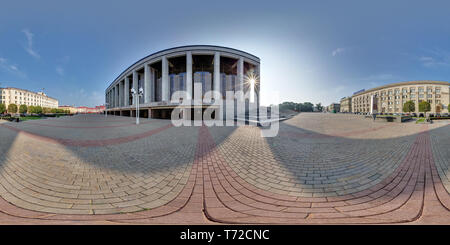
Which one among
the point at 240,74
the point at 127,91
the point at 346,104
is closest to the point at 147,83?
the point at 127,91

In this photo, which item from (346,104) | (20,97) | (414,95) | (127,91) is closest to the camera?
(127,91)

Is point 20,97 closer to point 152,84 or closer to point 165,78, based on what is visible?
point 152,84

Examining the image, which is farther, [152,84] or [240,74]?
[152,84]

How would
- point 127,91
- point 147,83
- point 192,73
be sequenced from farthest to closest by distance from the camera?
1. point 127,91
2. point 147,83
3. point 192,73

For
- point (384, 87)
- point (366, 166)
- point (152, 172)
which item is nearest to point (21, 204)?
point (152, 172)

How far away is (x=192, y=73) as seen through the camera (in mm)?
29266

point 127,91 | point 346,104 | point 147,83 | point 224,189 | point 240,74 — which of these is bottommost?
point 224,189

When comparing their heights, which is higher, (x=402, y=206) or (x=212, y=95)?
(x=212, y=95)

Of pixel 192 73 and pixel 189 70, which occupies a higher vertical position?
pixel 192 73

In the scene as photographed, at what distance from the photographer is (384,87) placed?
2798 inches

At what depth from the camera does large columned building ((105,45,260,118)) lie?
81.8ft
